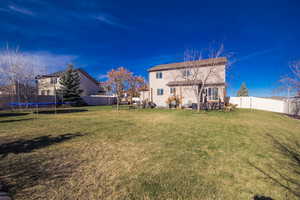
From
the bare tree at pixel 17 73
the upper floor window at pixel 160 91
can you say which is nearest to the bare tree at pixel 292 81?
the upper floor window at pixel 160 91

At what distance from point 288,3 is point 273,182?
15.2m

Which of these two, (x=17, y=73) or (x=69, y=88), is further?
(x=69, y=88)

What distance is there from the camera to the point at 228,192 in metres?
1.96

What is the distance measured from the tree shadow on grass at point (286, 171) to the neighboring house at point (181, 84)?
40.1 ft

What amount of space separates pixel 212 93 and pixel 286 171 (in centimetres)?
1527

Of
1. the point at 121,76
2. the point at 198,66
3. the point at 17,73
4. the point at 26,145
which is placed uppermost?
the point at 121,76

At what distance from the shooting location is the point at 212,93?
16.5 metres

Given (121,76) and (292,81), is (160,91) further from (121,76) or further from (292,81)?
(292,81)

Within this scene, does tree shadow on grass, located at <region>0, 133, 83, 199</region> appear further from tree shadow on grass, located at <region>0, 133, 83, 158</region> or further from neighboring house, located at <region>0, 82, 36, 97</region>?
neighboring house, located at <region>0, 82, 36, 97</region>

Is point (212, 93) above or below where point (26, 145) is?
above

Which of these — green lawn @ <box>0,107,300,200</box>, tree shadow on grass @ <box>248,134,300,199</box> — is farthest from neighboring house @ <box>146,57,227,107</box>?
green lawn @ <box>0,107,300,200</box>

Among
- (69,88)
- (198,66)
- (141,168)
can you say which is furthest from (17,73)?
(198,66)

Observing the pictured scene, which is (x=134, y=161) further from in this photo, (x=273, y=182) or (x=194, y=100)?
(x=194, y=100)

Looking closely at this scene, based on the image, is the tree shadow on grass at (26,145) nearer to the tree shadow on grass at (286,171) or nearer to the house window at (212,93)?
the tree shadow on grass at (286,171)
